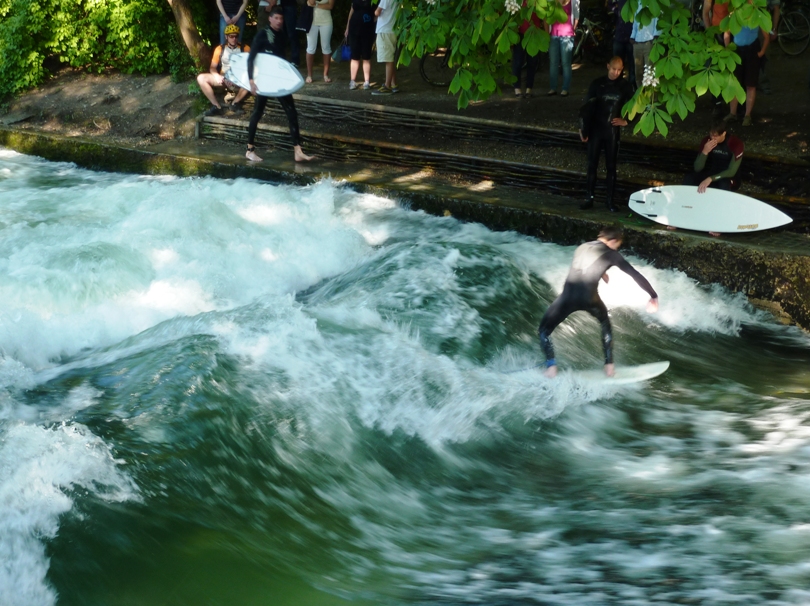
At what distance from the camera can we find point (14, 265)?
8289 mm

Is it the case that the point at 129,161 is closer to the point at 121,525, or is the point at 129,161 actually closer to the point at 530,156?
the point at 530,156

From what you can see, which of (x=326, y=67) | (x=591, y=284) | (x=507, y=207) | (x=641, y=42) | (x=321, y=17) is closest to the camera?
(x=591, y=284)

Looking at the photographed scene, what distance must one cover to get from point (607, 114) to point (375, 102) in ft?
12.9

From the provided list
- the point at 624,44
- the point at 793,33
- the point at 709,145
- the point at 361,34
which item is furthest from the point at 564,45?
the point at 793,33

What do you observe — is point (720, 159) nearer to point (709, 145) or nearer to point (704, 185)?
point (709, 145)

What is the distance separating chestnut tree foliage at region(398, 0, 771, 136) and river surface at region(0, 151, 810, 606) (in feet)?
6.42

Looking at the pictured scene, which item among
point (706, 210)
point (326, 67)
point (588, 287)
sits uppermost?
point (326, 67)

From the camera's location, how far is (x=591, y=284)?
21.3 feet

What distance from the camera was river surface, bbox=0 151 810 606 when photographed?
14.2ft

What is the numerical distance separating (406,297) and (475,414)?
1641mm

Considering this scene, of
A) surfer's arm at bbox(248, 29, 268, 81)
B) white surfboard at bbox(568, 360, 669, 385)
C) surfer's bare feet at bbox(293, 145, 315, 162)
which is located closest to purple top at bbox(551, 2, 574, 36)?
surfer's bare feet at bbox(293, 145, 315, 162)

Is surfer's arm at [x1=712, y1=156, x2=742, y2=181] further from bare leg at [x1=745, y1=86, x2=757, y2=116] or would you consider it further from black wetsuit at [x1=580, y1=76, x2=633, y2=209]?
bare leg at [x1=745, y1=86, x2=757, y2=116]

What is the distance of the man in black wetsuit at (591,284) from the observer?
6.42 meters

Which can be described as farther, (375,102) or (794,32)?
(794,32)
